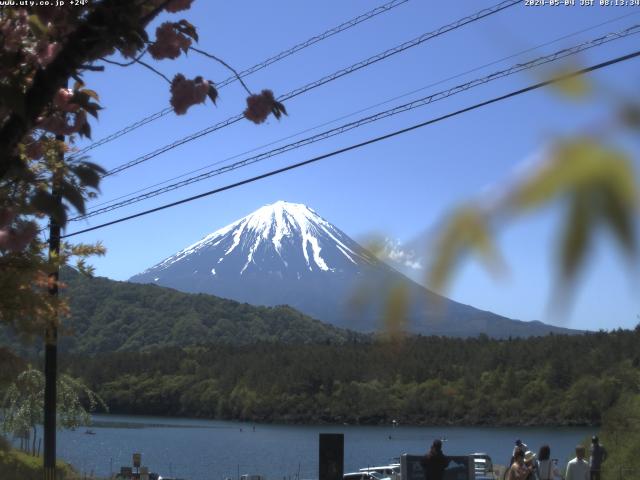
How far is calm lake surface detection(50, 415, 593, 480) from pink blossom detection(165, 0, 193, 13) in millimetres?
37908

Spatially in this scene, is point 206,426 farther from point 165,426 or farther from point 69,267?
point 69,267

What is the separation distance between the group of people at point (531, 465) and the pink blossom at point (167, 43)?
843 cm

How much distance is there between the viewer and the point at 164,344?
10544cm

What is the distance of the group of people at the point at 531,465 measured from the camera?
36.8 feet

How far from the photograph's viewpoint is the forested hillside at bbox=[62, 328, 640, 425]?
2307 millimetres

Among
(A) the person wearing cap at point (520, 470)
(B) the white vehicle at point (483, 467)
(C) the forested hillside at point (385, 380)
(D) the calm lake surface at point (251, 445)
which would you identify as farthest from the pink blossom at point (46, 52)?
(D) the calm lake surface at point (251, 445)

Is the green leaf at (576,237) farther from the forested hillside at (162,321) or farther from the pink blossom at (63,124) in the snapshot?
the forested hillside at (162,321)

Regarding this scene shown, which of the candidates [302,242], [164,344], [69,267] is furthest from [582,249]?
[164,344]

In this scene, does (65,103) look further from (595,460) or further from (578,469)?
(595,460)

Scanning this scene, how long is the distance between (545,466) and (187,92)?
10655 mm

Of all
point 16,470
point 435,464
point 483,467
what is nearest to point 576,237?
point 435,464

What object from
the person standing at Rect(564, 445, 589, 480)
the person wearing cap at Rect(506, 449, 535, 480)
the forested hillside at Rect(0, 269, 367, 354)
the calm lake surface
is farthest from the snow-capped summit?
the forested hillside at Rect(0, 269, 367, 354)

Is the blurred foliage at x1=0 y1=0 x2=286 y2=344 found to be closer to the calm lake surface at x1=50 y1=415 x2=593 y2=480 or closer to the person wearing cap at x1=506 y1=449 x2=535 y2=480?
the person wearing cap at x1=506 y1=449 x2=535 y2=480

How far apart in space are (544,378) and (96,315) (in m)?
84.2
